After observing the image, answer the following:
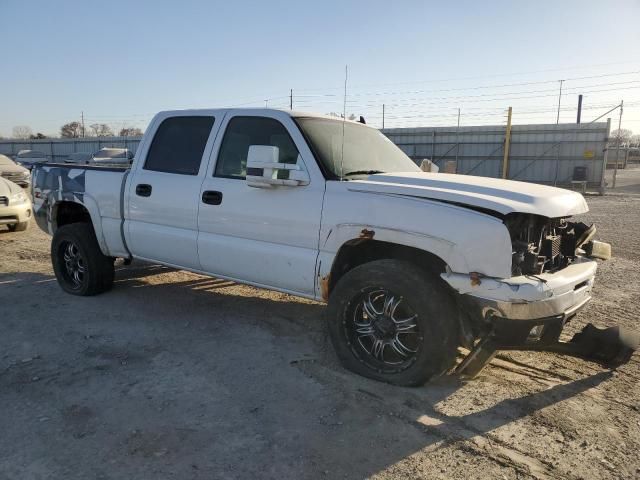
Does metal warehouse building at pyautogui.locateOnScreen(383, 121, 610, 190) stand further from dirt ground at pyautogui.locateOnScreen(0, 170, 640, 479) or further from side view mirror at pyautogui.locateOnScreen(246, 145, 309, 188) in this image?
side view mirror at pyautogui.locateOnScreen(246, 145, 309, 188)

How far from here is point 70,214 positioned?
20.0 feet

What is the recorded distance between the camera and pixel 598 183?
2117cm

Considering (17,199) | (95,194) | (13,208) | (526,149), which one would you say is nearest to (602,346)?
(95,194)

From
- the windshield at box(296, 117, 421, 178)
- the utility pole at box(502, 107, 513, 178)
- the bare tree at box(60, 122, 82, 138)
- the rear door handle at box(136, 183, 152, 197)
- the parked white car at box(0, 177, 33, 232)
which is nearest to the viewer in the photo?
the windshield at box(296, 117, 421, 178)

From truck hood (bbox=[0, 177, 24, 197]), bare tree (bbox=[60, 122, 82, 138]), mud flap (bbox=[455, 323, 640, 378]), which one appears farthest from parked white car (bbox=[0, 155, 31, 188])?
bare tree (bbox=[60, 122, 82, 138])

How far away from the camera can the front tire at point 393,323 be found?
10.9 feet

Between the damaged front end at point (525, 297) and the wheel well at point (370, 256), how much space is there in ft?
1.00

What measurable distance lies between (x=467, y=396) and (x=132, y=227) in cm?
351

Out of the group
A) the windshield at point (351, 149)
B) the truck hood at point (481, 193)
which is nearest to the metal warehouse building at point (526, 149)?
the windshield at point (351, 149)

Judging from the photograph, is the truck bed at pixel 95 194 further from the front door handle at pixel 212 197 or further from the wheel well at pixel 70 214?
the front door handle at pixel 212 197

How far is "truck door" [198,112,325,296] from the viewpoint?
3.92m

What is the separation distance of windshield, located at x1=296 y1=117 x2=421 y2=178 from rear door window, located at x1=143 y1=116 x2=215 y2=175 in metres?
1.07

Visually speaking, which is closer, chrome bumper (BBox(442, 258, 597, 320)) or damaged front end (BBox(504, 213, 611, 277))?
chrome bumper (BBox(442, 258, 597, 320))

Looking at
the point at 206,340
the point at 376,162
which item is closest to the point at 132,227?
the point at 206,340
